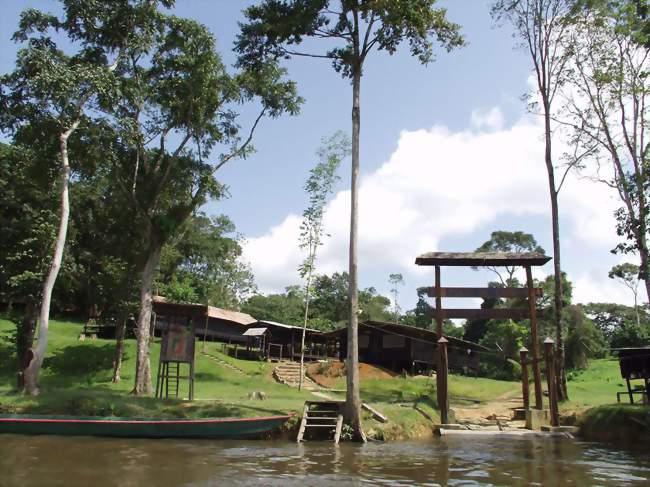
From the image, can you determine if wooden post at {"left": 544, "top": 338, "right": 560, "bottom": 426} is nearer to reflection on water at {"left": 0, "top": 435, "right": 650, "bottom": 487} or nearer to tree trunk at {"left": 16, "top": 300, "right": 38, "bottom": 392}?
reflection on water at {"left": 0, "top": 435, "right": 650, "bottom": 487}

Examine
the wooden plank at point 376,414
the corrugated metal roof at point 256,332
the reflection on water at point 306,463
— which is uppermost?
the corrugated metal roof at point 256,332

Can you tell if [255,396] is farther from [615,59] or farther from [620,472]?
[615,59]

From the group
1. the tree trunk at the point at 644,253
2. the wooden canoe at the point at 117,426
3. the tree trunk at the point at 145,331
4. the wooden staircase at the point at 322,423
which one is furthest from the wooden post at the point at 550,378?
the tree trunk at the point at 145,331

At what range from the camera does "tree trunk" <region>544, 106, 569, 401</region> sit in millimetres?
22375

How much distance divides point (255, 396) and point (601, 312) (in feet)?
208

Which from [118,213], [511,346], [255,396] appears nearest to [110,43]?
[118,213]

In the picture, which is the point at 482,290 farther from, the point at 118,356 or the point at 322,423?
the point at 118,356

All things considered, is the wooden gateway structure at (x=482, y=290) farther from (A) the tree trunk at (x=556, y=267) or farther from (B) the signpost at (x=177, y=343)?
(B) the signpost at (x=177, y=343)

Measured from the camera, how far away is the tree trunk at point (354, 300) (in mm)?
15823

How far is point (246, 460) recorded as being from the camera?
11773 mm

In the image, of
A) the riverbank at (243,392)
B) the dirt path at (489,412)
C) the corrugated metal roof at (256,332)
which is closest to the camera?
the riverbank at (243,392)

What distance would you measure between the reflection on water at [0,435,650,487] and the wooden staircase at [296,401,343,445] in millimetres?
749

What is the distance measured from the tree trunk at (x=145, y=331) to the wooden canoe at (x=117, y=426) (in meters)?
6.61

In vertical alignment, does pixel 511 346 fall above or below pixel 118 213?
below
